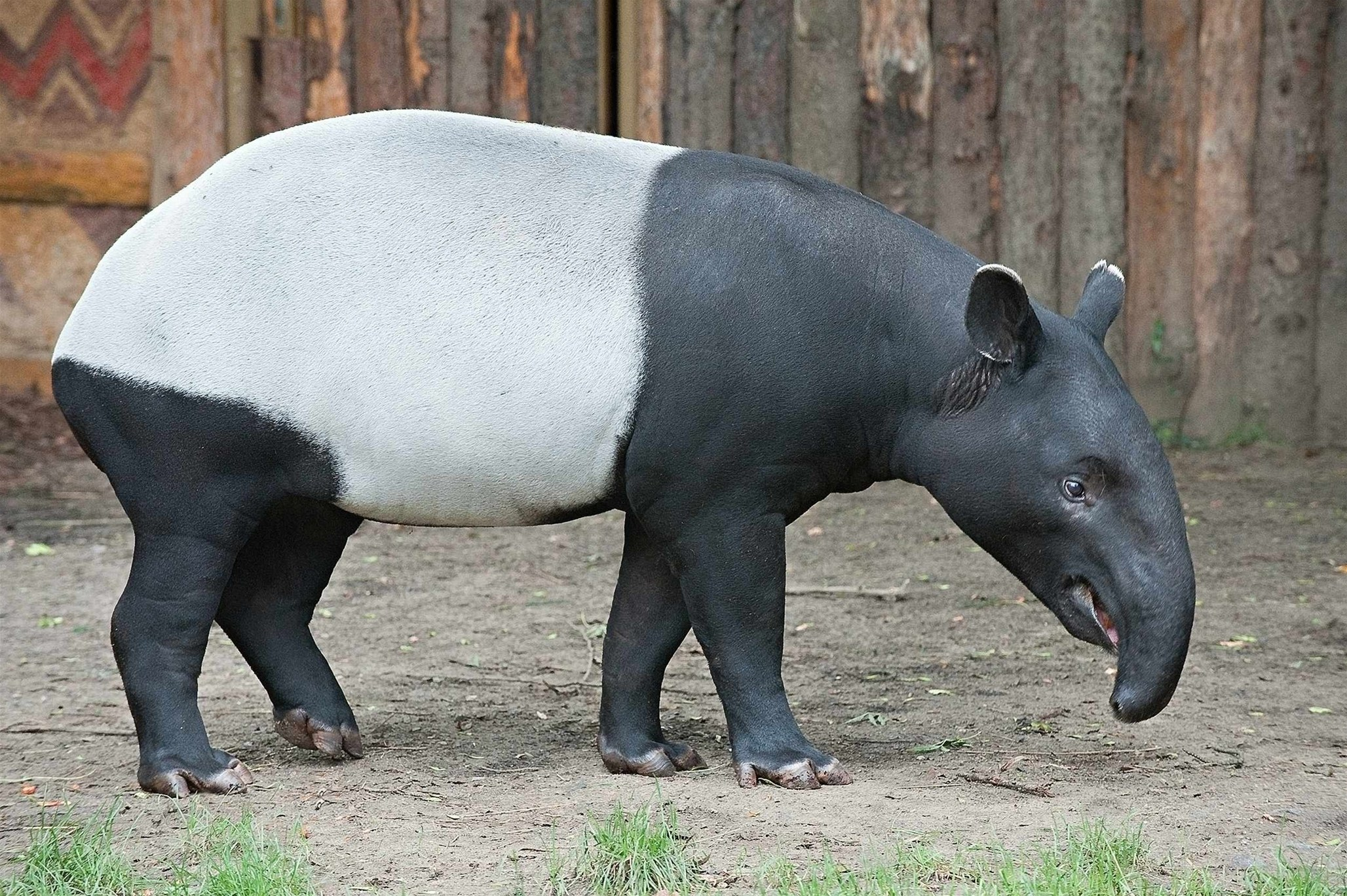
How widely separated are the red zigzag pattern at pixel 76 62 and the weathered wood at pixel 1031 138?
495cm

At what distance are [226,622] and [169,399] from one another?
2.41 feet

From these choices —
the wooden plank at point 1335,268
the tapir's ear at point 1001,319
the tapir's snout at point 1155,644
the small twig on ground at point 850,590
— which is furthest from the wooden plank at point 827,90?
the tapir's snout at point 1155,644

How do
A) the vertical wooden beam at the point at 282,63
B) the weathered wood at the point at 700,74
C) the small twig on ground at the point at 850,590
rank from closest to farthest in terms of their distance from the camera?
the small twig on ground at the point at 850,590 → the weathered wood at the point at 700,74 → the vertical wooden beam at the point at 282,63

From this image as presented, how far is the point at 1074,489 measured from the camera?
3682 millimetres

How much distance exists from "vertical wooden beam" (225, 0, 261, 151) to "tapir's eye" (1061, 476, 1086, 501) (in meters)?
6.47

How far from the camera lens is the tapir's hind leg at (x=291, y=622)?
424cm

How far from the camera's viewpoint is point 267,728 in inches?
182

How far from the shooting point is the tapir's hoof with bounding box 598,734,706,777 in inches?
162

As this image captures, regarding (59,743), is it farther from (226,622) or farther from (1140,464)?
(1140,464)

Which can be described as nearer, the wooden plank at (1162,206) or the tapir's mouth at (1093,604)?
the tapir's mouth at (1093,604)

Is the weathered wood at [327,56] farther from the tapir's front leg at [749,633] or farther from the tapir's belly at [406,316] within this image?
the tapir's front leg at [749,633]

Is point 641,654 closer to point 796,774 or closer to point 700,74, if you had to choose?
point 796,774

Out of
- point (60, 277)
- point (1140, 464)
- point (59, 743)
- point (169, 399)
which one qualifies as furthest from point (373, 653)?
point (60, 277)

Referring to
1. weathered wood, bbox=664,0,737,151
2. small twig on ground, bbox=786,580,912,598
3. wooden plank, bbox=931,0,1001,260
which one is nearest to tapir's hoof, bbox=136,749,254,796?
small twig on ground, bbox=786,580,912,598
